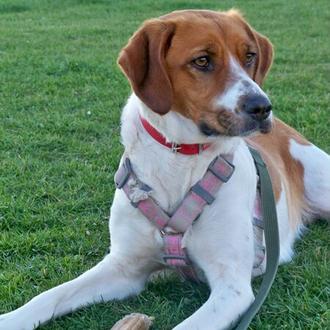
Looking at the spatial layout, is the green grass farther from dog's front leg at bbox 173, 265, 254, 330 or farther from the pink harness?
the pink harness

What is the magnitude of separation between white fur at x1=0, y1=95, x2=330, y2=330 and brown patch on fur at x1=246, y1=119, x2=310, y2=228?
608 millimetres

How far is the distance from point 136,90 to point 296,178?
6.30 ft

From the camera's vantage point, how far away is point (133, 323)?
136 inches

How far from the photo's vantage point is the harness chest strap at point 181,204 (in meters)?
3.82

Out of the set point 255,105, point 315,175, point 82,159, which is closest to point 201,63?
point 255,105

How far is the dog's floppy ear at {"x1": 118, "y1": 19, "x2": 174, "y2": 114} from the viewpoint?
11.8 feet

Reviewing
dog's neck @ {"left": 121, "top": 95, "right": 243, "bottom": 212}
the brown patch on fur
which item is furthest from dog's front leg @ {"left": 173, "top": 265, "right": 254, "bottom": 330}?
the brown patch on fur

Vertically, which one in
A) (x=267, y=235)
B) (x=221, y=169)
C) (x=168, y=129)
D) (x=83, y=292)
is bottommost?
(x=83, y=292)

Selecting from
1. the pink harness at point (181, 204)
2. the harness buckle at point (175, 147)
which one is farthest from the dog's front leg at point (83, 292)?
the harness buckle at point (175, 147)

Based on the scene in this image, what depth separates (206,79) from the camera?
11.9 feet

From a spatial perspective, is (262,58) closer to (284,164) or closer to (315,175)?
(284,164)

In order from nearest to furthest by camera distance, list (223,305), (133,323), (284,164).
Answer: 1. (133,323)
2. (223,305)
3. (284,164)

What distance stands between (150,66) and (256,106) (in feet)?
1.86

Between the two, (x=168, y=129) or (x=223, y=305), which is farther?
→ (x=168, y=129)
